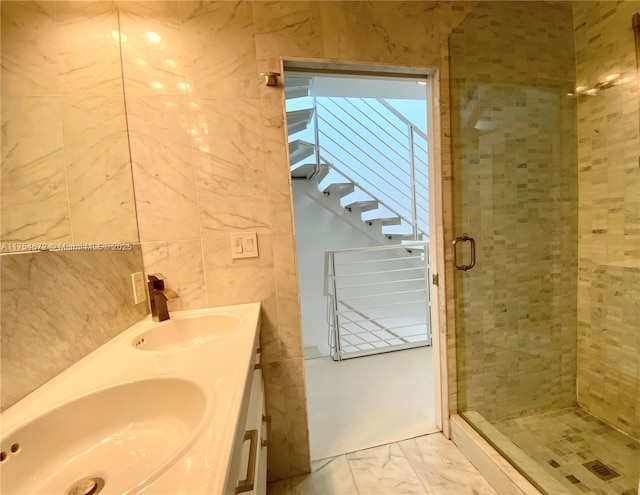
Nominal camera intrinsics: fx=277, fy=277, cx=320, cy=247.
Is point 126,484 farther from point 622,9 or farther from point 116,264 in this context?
point 622,9

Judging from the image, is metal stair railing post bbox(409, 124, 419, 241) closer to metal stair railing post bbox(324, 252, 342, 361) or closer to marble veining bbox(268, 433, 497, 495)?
metal stair railing post bbox(324, 252, 342, 361)

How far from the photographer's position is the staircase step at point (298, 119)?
8.69 ft

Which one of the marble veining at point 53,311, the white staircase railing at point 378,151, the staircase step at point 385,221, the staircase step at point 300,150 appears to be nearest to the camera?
the marble veining at point 53,311

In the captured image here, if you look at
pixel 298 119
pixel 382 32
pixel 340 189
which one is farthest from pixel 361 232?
pixel 382 32

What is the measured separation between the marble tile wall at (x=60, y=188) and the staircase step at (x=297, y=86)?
1.14 meters

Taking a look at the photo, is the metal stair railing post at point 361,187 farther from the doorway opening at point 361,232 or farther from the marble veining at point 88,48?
the marble veining at point 88,48

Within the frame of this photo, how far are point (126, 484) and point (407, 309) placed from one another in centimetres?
380

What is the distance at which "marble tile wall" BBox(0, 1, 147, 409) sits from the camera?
0.68m

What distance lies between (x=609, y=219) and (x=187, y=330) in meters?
2.23

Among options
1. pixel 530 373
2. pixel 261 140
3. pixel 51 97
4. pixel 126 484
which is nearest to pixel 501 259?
pixel 530 373

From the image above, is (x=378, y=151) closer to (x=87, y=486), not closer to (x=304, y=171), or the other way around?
(x=304, y=171)

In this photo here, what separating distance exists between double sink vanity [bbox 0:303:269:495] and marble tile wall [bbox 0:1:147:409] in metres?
0.12

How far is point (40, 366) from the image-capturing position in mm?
681

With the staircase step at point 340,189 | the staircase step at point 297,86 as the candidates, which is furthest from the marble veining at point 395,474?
the staircase step at point 340,189
